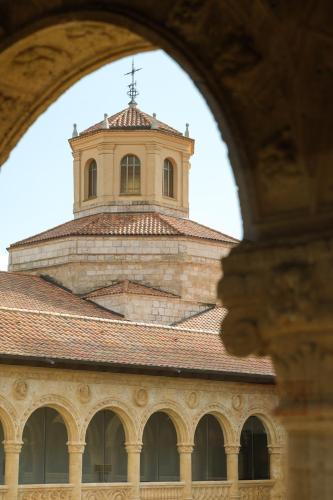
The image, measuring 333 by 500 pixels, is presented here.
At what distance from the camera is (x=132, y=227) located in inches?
1729

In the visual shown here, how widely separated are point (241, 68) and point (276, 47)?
0.56 feet

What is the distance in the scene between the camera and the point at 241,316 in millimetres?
3918

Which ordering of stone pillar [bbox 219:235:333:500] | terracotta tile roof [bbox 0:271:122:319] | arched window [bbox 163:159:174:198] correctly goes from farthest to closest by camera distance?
arched window [bbox 163:159:174:198], terracotta tile roof [bbox 0:271:122:319], stone pillar [bbox 219:235:333:500]

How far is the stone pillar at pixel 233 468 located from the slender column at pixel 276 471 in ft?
4.87

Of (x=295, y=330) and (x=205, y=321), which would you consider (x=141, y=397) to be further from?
(x=295, y=330)

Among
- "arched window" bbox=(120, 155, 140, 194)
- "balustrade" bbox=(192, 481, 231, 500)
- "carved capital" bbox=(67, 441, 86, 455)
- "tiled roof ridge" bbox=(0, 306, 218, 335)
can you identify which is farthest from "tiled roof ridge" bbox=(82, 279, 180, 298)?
"carved capital" bbox=(67, 441, 86, 455)

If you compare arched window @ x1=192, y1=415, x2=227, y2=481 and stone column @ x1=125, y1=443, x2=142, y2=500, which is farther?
arched window @ x1=192, y1=415, x2=227, y2=481

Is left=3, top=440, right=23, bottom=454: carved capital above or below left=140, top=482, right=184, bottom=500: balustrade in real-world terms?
above

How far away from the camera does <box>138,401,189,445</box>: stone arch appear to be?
29.1m

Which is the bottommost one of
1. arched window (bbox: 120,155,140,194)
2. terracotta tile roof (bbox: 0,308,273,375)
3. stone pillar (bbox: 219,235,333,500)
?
stone pillar (bbox: 219,235,333,500)

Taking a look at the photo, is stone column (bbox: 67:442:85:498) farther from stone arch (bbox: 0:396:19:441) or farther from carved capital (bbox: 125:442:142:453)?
stone arch (bbox: 0:396:19:441)

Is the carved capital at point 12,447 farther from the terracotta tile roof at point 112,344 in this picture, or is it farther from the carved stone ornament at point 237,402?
the carved stone ornament at point 237,402

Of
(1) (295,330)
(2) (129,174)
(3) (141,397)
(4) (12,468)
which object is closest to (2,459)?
(4) (12,468)

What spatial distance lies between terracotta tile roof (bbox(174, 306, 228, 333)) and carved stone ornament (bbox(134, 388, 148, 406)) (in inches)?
341
